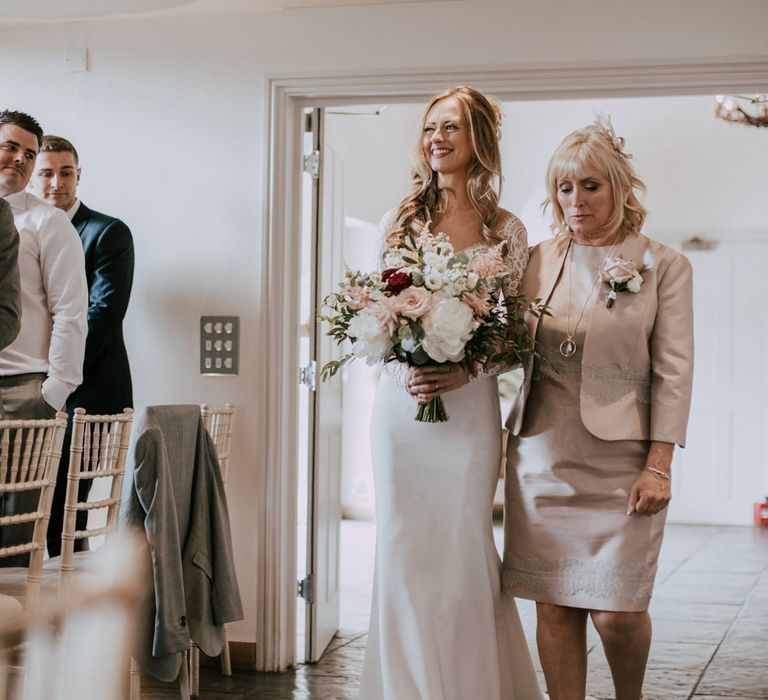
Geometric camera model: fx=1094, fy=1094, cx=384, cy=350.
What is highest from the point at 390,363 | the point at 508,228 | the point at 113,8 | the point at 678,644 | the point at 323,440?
the point at 113,8

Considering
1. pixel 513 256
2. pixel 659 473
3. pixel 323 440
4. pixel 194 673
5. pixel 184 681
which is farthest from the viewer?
pixel 323 440

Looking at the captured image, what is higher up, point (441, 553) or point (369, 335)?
point (369, 335)

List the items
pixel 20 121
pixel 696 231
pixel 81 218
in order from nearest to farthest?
pixel 20 121 → pixel 81 218 → pixel 696 231

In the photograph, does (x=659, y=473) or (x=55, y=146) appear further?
(x=55, y=146)

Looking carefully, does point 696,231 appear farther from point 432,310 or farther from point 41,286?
point 432,310

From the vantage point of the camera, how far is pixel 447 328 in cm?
265

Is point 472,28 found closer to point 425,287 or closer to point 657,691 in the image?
point 425,287

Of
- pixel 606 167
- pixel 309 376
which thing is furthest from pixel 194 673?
pixel 606 167

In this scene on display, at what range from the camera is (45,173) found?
4.37 metres

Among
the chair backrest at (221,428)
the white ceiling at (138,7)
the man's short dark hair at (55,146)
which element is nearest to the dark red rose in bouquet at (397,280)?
the chair backrest at (221,428)

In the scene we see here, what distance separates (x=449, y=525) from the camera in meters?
2.97

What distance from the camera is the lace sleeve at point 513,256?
2955mm

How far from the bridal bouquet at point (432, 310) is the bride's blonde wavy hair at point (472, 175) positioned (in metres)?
0.24

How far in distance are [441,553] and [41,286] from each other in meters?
1.84
